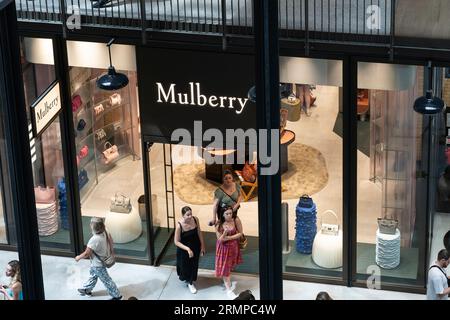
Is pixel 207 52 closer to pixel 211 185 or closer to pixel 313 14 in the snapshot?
pixel 313 14

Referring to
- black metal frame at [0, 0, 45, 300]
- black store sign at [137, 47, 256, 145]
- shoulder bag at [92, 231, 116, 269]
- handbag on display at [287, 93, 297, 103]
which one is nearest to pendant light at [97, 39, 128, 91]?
black store sign at [137, 47, 256, 145]

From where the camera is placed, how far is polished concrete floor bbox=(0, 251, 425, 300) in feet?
31.9

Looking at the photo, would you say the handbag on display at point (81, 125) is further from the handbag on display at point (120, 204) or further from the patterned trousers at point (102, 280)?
the patterned trousers at point (102, 280)

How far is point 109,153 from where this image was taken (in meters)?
10.6

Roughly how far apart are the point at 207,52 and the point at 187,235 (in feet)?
5.86

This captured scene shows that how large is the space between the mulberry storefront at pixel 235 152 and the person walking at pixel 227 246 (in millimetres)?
483

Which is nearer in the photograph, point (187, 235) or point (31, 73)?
point (187, 235)

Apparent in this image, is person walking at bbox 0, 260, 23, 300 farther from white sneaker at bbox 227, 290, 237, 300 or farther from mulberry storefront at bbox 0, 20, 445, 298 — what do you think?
white sneaker at bbox 227, 290, 237, 300

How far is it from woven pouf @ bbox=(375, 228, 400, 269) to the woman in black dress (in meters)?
1.74

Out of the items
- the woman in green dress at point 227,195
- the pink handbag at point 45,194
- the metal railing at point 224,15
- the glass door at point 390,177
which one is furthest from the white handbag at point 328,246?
the pink handbag at point 45,194

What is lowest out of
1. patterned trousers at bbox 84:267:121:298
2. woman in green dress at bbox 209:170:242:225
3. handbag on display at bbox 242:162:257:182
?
patterned trousers at bbox 84:267:121:298

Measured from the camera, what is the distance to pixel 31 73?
10.1m
